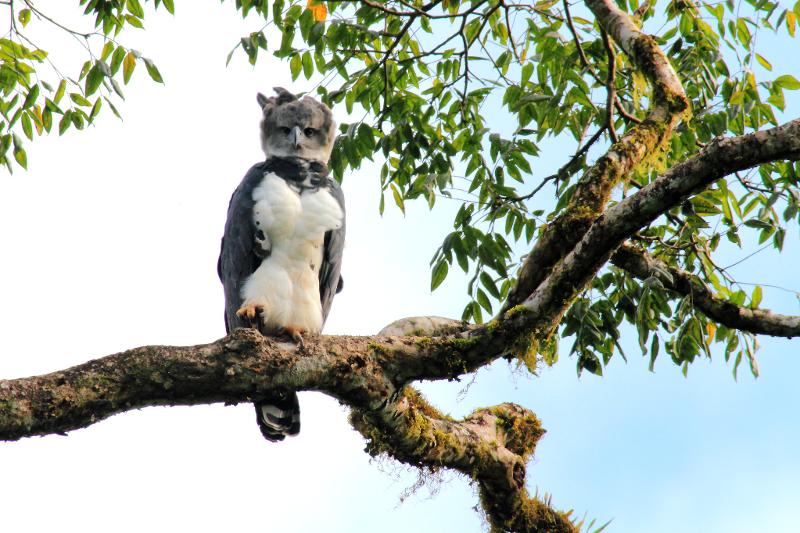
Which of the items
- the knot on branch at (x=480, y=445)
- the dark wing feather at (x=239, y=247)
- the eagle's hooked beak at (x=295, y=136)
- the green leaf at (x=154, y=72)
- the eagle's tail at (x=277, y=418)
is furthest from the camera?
the eagle's hooked beak at (x=295, y=136)

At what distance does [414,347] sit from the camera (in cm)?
297

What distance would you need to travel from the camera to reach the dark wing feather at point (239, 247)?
13.4ft

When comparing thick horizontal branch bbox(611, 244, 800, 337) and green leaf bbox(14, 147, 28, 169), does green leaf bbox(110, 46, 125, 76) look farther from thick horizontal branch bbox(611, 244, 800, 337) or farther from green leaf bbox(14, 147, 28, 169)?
thick horizontal branch bbox(611, 244, 800, 337)

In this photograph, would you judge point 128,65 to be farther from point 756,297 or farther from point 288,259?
point 756,297

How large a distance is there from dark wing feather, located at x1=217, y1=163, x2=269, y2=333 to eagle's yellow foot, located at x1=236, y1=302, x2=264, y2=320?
2.1 inches

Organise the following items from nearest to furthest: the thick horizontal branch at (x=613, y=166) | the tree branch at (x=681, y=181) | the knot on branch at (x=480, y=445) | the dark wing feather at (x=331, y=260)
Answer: the tree branch at (x=681, y=181) → the thick horizontal branch at (x=613, y=166) → the knot on branch at (x=480, y=445) → the dark wing feather at (x=331, y=260)

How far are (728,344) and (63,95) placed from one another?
3782 millimetres

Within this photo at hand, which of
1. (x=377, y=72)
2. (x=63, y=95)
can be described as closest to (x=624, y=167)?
(x=377, y=72)

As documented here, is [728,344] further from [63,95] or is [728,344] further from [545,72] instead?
[63,95]

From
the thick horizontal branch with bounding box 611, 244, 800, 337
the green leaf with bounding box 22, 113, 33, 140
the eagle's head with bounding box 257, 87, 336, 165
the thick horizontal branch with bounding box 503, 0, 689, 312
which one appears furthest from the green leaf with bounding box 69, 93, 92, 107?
the thick horizontal branch with bounding box 611, 244, 800, 337

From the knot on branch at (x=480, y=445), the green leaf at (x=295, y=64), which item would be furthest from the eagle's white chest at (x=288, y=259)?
the green leaf at (x=295, y=64)

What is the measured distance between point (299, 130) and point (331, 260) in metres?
0.84

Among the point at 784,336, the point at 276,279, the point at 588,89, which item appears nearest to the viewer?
the point at 784,336

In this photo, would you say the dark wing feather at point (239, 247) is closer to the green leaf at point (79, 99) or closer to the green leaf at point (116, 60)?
the green leaf at point (116, 60)
